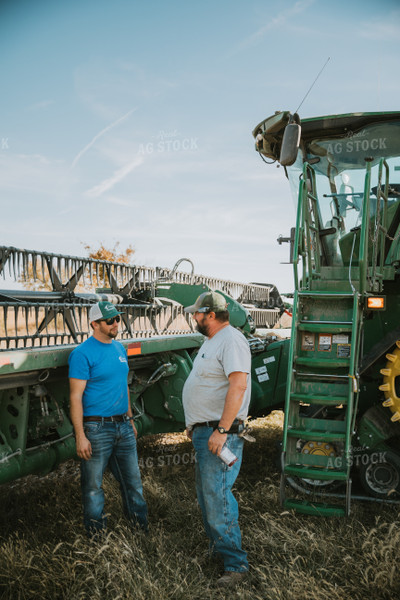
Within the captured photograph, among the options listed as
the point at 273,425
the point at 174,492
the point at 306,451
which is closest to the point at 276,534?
the point at 306,451

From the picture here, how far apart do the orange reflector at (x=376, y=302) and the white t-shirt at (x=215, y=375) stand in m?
1.58

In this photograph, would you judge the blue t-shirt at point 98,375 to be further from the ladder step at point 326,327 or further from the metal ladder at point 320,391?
the ladder step at point 326,327

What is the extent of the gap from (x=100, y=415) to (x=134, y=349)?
2.96 ft

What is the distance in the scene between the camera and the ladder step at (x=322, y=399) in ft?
13.9

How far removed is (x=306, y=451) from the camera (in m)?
4.51

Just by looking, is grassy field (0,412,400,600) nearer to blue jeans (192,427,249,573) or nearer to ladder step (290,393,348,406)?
blue jeans (192,427,249,573)

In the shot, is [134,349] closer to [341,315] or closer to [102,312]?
[102,312]

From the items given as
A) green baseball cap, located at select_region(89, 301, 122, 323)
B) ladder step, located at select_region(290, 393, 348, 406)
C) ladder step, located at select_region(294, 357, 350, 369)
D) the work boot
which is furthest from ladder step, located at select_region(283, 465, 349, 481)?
green baseball cap, located at select_region(89, 301, 122, 323)

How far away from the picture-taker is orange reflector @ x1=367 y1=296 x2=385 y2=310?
14.7ft

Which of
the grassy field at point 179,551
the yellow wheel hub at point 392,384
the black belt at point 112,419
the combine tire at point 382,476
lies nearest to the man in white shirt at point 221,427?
the grassy field at point 179,551

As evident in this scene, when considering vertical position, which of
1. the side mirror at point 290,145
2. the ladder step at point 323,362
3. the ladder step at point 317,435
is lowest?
the ladder step at point 317,435

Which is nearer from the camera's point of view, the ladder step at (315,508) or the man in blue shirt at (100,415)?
the man in blue shirt at (100,415)

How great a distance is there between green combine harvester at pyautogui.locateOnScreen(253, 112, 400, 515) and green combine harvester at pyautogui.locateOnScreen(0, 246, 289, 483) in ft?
3.88

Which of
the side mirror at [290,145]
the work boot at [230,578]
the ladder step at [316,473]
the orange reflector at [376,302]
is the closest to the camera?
the work boot at [230,578]
